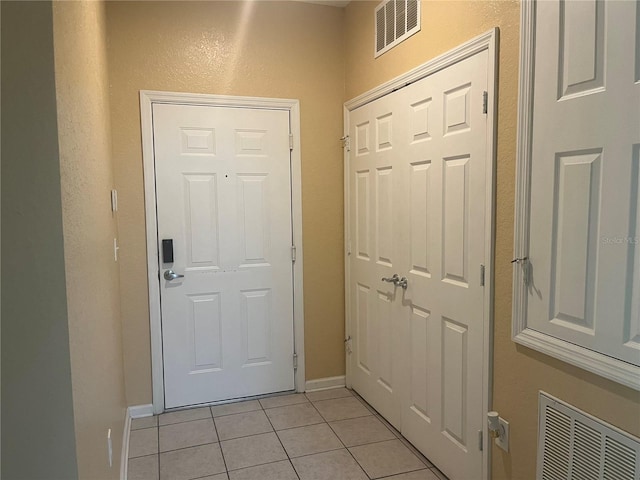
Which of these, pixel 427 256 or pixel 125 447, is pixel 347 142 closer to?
pixel 427 256

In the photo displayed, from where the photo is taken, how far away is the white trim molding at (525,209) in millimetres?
1589

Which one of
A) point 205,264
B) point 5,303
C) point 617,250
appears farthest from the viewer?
point 205,264

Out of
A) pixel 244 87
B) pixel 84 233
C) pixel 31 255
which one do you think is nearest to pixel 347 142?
pixel 244 87

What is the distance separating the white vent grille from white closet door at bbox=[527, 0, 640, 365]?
248mm

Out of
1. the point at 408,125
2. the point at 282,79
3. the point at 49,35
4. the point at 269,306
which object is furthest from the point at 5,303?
the point at 282,79

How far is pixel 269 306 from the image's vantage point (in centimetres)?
322

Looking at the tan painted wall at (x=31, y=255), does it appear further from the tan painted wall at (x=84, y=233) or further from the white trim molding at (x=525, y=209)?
the white trim molding at (x=525, y=209)

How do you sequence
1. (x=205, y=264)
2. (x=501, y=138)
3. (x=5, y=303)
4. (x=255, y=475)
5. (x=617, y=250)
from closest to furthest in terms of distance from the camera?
1. (x=5, y=303)
2. (x=617, y=250)
3. (x=501, y=138)
4. (x=255, y=475)
5. (x=205, y=264)

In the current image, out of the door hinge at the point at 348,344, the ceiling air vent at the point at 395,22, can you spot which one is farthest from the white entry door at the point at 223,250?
the ceiling air vent at the point at 395,22

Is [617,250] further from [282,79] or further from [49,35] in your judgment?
[282,79]

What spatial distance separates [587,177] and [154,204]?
2396mm

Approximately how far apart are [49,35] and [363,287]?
2390 mm

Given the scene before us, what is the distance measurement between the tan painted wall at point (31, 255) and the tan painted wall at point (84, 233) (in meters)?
0.05

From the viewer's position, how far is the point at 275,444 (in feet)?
8.55
